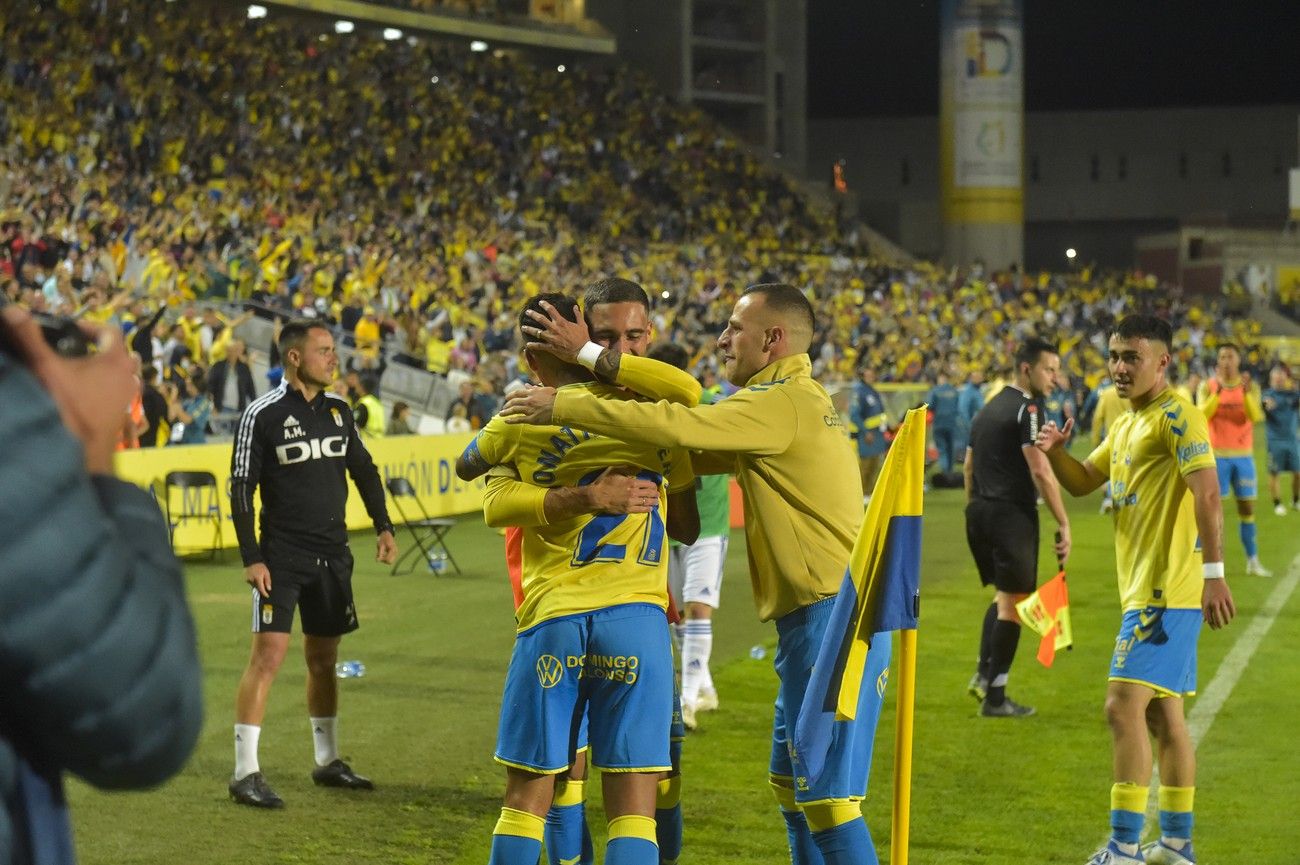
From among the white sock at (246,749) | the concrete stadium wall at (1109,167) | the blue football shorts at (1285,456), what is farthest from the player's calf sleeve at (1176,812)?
the concrete stadium wall at (1109,167)

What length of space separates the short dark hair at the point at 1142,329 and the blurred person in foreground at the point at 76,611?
5093mm

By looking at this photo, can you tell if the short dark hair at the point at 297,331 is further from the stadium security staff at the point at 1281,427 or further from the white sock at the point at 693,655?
the stadium security staff at the point at 1281,427

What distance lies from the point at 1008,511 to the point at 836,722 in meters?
5.10

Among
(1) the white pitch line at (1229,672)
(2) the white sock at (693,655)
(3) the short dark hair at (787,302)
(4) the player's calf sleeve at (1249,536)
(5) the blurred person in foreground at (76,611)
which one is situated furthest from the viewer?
(4) the player's calf sleeve at (1249,536)

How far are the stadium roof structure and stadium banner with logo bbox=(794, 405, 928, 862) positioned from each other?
37.3 meters

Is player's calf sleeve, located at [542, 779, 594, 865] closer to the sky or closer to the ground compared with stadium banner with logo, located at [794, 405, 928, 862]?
closer to the ground

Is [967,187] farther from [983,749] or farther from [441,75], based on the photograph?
[983,749]

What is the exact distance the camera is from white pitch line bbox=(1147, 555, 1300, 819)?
29.9 feet

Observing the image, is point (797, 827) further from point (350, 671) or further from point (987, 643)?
point (350, 671)

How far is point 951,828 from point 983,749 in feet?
5.44

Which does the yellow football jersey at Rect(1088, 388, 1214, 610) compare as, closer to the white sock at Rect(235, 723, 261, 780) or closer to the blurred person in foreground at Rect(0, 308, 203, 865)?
the white sock at Rect(235, 723, 261, 780)

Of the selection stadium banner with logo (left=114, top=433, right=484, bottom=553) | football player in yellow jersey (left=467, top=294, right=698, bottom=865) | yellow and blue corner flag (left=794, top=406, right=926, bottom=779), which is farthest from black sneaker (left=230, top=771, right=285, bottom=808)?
stadium banner with logo (left=114, top=433, right=484, bottom=553)

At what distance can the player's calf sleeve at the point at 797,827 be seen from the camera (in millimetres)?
5320

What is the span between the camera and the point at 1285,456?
70.5ft
